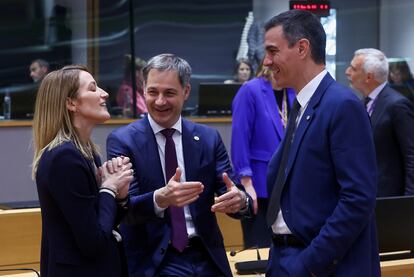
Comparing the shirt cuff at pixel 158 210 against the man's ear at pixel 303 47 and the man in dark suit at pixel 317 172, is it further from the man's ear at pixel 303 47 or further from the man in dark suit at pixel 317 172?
the man's ear at pixel 303 47

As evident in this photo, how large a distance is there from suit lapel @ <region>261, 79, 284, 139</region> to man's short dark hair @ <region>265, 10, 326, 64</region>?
165cm

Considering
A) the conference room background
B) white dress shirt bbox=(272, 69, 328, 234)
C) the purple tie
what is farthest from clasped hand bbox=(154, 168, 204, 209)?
the conference room background

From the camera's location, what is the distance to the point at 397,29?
508 inches

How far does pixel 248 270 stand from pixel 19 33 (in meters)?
9.11

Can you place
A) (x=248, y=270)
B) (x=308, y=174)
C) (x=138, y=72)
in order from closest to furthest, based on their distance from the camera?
(x=308, y=174), (x=248, y=270), (x=138, y=72)

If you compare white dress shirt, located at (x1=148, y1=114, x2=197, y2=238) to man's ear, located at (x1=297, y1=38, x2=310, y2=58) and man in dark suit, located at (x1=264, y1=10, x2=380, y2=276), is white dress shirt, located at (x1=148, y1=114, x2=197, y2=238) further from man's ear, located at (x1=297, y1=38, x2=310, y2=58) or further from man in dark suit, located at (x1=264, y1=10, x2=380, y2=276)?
man's ear, located at (x1=297, y1=38, x2=310, y2=58)

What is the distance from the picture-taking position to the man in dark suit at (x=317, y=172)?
2.29 m

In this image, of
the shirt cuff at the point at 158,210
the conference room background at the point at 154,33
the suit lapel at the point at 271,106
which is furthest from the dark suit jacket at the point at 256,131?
the conference room background at the point at 154,33

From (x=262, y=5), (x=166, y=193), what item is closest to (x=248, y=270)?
(x=166, y=193)

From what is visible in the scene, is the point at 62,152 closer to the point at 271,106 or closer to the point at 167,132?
the point at 167,132

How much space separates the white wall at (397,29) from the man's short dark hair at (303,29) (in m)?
10.3

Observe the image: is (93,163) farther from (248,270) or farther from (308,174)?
(248,270)

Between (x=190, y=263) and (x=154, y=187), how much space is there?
326 mm

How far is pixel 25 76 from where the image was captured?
1121 cm
